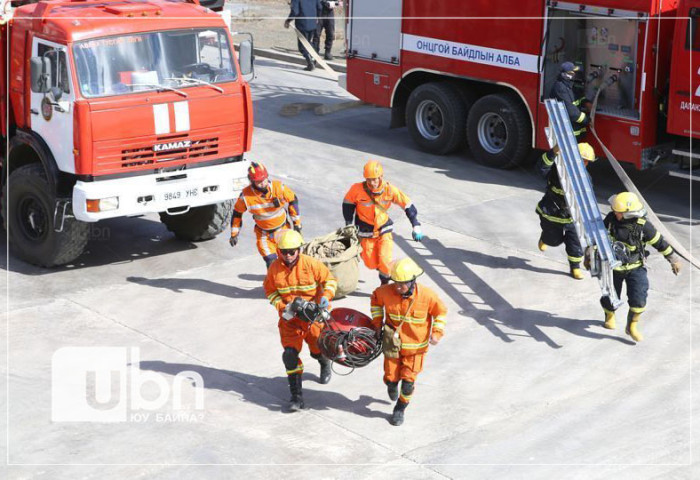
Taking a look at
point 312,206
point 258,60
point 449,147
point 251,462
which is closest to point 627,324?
point 251,462

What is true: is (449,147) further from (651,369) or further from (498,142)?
(651,369)

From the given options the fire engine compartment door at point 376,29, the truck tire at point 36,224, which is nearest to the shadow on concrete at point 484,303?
the truck tire at point 36,224

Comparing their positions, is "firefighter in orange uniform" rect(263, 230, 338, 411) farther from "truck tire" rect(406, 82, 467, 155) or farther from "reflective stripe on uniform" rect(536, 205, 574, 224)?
"truck tire" rect(406, 82, 467, 155)

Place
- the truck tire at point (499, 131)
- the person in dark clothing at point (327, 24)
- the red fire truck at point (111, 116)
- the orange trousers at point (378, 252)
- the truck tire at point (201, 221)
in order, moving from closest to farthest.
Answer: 1. the orange trousers at point (378, 252)
2. the red fire truck at point (111, 116)
3. the truck tire at point (201, 221)
4. the truck tire at point (499, 131)
5. the person in dark clothing at point (327, 24)

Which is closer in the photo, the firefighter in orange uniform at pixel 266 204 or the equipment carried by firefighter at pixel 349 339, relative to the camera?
the equipment carried by firefighter at pixel 349 339

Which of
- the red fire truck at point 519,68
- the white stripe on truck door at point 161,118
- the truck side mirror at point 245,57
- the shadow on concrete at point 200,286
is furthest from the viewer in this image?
the red fire truck at point 519,68

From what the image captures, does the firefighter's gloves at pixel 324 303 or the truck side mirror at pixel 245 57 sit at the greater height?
the truck side mirror at pixel 245 57

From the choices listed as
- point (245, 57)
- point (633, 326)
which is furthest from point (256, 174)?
point (633, 326)

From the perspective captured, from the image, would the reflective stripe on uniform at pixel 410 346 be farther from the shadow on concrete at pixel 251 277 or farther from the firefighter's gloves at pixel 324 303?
the shadow on concrete at pixel 251 277

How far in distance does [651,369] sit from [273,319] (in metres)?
3.75

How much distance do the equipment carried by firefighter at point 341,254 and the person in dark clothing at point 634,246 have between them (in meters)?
2.70

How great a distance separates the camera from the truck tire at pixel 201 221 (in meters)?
13.6

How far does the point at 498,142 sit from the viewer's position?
16938 millimetres

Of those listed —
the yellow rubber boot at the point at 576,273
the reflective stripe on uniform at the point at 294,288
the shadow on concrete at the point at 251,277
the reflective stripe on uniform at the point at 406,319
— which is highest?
the reflective stripe on uniform at the point at 294,288
